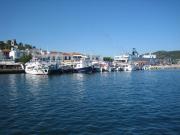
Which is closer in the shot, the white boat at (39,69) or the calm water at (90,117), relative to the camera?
the calm water at (90,117)

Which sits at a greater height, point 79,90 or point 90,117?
point 79,90

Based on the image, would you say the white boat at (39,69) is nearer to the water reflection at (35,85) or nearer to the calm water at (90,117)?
the water reflection at (35,85)

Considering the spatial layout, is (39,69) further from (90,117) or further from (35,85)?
(90,117)

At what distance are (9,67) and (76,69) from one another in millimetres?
28425

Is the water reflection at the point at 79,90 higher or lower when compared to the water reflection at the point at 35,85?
lower

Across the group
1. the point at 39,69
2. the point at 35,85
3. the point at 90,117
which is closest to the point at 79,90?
the point at 35,85

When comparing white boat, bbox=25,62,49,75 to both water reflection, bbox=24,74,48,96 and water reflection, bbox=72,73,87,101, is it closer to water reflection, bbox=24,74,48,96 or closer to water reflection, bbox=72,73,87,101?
water reflection, bbox=24,74,48,96

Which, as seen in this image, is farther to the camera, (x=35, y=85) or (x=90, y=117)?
(x=35, y=85)

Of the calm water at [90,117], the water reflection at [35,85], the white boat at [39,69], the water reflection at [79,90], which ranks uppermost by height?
the white boat at [39,69]

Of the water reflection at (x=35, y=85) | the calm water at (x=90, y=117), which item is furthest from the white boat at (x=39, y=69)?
the calm water at (x=90, y=117)

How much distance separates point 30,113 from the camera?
2595 centimetres

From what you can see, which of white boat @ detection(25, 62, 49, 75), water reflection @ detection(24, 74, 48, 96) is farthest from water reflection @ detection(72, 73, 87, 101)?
white boat @ detection(25, 62, 49, 75)

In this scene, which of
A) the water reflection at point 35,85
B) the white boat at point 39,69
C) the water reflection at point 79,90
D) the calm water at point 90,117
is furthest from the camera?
the white boat at point 39,69

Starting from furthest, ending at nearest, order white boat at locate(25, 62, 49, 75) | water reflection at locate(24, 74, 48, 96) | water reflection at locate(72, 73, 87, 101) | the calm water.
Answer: white boat at locate(25, 62, 49, 75) < water reflection at locate(24, 74, 48, 96) < water reflection at locate(72, 73, 87, 101) < the calm water
